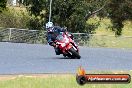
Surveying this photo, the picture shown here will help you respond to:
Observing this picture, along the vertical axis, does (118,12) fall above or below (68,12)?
below

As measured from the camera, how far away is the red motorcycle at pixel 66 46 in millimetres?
17000

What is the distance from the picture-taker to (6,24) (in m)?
37.2

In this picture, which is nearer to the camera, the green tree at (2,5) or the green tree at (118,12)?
the green tree at (2,5)

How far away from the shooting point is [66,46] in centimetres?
1705

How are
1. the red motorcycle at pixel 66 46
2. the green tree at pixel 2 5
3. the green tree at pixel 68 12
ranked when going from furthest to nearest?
the green tree at pixel 2 5
the green tree at pixel 68 12
the red motorcycle at pixel 66 46

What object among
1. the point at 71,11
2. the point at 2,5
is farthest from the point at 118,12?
the point at 2,5

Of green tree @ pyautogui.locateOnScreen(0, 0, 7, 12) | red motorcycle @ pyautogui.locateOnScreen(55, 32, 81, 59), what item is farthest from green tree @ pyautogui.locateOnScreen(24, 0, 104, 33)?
red motorcycle @ pyautogui.locateOnScreen(55, 32, 81, 59)

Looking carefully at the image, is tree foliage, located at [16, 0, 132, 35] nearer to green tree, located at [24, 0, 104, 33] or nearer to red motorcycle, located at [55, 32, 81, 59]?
green tree, located at [24, 0, 104, 33]

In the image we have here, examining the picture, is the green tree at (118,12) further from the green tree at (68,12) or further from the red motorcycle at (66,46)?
the red motorcycle at (66,46)

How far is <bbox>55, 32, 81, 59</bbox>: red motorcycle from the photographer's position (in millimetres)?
17000

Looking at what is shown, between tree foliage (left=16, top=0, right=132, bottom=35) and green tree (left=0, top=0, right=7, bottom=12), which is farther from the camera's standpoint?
green tree (left=0, top=0, right=7, bottom=12)

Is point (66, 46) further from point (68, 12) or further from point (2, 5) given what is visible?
point (2, 5)

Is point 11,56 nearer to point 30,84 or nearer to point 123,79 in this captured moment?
point 30,84

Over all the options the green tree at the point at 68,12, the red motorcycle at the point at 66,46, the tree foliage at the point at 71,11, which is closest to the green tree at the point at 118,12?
the tree foliage at the point at 71,11
